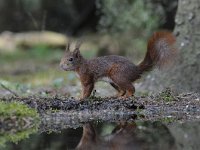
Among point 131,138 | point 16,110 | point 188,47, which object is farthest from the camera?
point 188,47

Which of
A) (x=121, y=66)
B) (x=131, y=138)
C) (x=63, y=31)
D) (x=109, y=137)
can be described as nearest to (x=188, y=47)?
(x=121, y=66)

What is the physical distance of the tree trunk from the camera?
1039cm

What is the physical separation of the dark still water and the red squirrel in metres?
1.45

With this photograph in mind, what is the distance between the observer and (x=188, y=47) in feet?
34.4

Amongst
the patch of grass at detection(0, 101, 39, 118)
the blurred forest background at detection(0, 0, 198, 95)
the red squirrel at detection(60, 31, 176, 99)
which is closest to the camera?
the patch of grass at detection(0, 101, 39, 118)

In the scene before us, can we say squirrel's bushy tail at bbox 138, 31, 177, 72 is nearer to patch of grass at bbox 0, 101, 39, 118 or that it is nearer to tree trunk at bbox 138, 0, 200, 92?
tree trunk at bbox 138, 0, 200, 92

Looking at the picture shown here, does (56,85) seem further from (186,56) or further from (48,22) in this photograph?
(48,22)

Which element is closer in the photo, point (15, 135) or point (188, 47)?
point (15, 135)

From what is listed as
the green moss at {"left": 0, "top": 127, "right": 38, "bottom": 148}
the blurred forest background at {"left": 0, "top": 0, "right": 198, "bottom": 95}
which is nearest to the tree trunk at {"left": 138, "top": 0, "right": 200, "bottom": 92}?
the blurred forest background at {"left": 0, "top": 0, "right": 198, "bottom": 95}

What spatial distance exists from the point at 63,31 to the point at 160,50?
13.2 m

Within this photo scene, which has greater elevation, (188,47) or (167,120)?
(188,47)

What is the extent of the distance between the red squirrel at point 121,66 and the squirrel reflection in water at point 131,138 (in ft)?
5.04

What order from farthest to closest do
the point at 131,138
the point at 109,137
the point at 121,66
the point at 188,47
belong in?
the point at 188,47 → the point at 121,66 → the point at 109,137 → the point at 131,138

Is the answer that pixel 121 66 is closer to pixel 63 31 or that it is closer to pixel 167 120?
pixel 167 120
